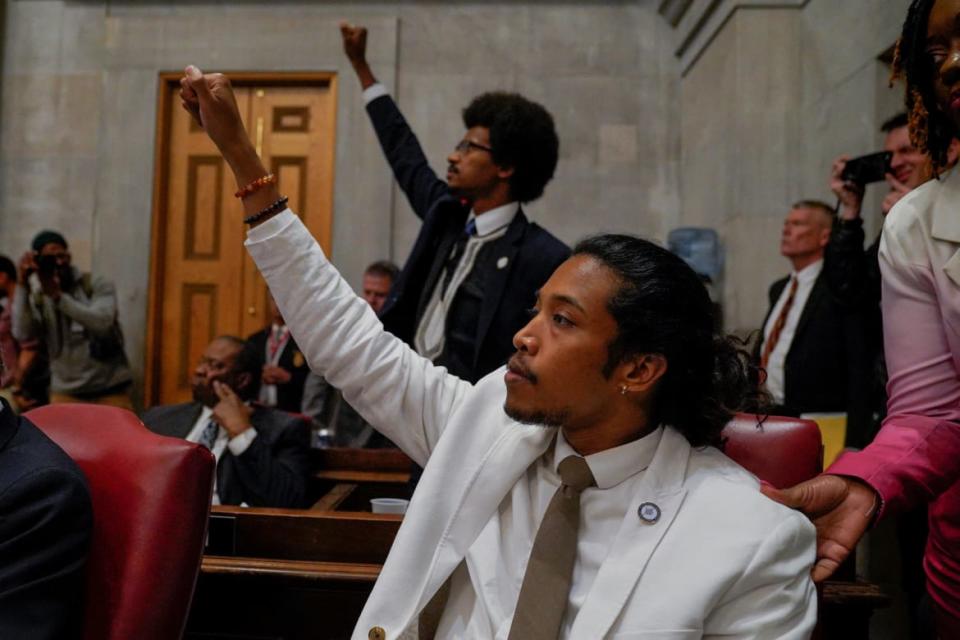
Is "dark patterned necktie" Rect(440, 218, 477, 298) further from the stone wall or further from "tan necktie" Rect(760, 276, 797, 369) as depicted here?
the stone wall

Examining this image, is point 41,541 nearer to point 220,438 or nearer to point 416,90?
point 220,438

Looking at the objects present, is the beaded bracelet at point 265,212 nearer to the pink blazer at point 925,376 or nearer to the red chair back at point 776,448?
the red chair back at point 776,448

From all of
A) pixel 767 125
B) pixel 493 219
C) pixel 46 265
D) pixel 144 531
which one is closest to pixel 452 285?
pixel 493 219

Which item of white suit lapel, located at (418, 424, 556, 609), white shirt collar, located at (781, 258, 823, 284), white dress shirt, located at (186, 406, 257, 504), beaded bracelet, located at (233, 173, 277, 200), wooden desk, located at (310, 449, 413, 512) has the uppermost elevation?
white shirt collar, located at (781, 258, 823, 284)

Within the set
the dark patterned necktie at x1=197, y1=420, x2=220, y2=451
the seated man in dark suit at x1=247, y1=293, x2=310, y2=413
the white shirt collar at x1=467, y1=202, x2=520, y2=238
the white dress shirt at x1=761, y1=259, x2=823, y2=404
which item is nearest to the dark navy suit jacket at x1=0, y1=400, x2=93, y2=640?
the white shirt collar at x1=467, y1=202, x2=520, y2=238

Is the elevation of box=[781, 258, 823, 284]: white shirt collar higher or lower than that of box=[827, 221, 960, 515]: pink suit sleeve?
higher

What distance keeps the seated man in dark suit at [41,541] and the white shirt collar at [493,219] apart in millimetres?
1365

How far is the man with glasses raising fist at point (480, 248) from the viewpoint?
7.84 feet

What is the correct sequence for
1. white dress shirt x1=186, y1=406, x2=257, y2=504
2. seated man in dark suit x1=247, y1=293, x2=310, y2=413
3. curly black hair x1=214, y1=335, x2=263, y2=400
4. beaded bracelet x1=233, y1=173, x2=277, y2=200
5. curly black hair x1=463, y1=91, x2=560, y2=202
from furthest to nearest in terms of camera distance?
seated man in dark suit x1=247, y1=293, x2=310, y2=413 < curly black hair x1=214, y1=335, x2=263, y2=400 < white dress shirt x1=186, y1=406, x2=257, y2=504 < curly black hair x1=463, y1=91, x2=560, y2=202 < beaded bracelet x1=233, y1=173, x2=277, y2=200

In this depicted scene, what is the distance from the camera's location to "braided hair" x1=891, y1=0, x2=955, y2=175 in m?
1.45

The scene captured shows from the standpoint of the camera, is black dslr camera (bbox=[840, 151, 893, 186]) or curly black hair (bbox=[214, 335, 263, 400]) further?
curly black hair (bbox=[214, 335, 263, 400])

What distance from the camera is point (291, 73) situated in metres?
5.93

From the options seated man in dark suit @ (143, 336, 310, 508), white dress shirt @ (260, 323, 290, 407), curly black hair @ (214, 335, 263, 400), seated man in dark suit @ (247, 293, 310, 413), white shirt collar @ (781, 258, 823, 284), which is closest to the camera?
seated man in dark suit @ (143, 336, 310, 508)

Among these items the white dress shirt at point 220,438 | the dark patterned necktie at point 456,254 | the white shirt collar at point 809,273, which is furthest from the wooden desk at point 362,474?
the white shirt collar at point 809,273
